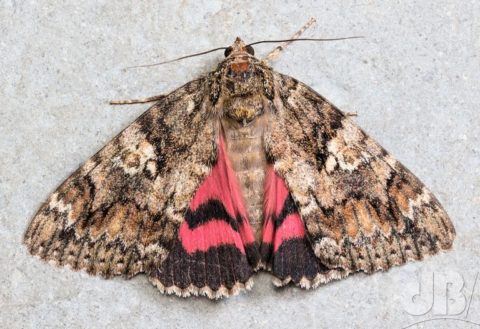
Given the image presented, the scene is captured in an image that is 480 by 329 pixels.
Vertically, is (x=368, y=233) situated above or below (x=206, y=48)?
below

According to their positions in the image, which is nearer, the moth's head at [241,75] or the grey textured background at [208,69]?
the moth's head at [241,75]

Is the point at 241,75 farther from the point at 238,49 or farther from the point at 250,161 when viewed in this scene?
the point at 250,161

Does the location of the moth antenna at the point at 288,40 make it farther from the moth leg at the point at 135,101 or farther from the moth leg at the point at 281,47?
the moth leg at the point at 135,101

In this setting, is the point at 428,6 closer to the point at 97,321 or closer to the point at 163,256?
the point at 163,256

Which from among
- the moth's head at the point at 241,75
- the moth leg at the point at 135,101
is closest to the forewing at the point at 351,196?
the moth's head at the point at 241,75

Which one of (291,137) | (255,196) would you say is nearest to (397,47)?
(291,137)

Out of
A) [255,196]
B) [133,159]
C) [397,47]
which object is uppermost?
[397,47]
